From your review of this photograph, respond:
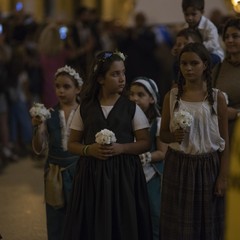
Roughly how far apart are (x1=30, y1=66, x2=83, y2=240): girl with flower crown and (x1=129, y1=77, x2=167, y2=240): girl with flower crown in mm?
524

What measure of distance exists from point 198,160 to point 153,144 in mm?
975

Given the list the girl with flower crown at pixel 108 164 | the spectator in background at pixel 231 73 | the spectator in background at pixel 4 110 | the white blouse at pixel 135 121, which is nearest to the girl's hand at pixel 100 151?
the girl with flower crown at pixel 108 164

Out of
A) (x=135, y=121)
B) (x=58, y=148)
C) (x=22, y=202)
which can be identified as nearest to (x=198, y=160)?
Answer: (x=135, y=121)

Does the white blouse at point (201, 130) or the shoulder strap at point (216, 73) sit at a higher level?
the shoulder strap at point (216, 73)

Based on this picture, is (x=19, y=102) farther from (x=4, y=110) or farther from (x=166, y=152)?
(x=166, y=152)

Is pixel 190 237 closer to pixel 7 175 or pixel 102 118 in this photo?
pixel 102 118

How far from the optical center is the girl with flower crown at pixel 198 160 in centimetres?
458

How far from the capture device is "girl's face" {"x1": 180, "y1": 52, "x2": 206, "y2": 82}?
4617 millimetres

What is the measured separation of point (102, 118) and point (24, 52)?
20.2ft

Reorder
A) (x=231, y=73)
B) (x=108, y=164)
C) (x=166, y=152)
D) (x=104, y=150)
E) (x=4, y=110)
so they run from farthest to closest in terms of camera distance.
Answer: (x=4, y=110), (x=231, y=73), (x=166, y=152), (x=108, y=164), (x=104, y=150)

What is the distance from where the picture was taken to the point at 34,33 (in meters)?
11.5

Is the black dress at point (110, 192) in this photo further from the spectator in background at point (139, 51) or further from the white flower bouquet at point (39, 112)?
the spectator in background at point (139, 51)

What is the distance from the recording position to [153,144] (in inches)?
218

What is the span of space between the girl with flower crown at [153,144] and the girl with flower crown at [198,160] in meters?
0.78
